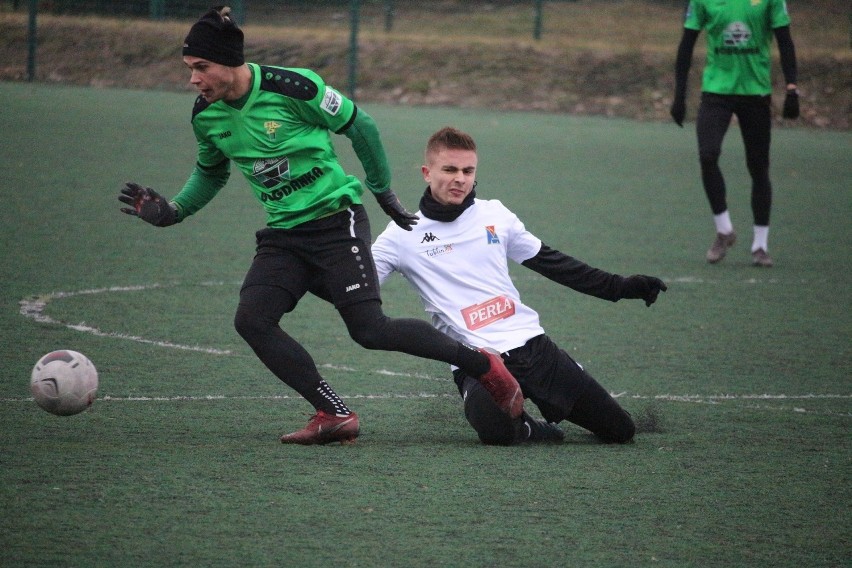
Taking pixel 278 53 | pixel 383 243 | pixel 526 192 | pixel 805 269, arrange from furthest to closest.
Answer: pixel 278 53, pixel 526 192, pixel 805 269, pixel 383 243

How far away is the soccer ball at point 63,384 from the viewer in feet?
14.8

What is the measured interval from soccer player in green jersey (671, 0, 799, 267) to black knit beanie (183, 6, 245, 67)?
5.37m

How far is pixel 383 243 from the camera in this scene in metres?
5.01

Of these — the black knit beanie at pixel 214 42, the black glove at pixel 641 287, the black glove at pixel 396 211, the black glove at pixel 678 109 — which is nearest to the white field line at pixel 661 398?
the black glove at pixel 641 287

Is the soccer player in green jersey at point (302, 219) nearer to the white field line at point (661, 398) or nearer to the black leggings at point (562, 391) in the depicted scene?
the black leggings at point (562, 391)

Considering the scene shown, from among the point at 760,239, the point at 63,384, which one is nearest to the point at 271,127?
the point at 63,384

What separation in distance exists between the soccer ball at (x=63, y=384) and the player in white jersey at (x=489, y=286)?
1176 mm

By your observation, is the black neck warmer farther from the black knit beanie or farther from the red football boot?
the black knit beanie

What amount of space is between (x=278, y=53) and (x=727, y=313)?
53.0 ft

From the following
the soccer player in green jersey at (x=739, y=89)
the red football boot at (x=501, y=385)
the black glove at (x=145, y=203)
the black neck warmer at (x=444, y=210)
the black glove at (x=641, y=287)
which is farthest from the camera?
the soccer player in green jersey at (x=739, y=89)

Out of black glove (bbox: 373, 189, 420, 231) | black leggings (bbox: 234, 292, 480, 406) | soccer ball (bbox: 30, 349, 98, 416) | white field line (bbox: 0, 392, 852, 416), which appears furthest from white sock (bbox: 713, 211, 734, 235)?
soccer ball (bbox: 30, 349, 98, 416)

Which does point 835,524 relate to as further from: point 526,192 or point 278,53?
point 278,53

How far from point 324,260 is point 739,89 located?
544 centimetres

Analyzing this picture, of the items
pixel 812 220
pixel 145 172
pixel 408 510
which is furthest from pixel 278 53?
pixel 408 510
